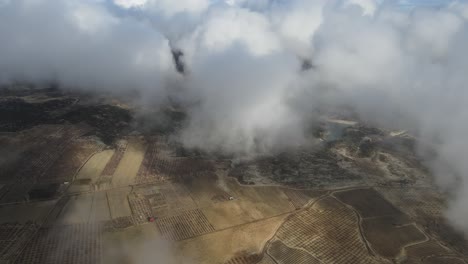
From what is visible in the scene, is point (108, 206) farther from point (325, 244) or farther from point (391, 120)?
point (391, 120)

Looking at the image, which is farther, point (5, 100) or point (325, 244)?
point (5, 100)

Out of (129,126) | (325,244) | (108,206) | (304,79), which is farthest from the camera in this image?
(304,79)

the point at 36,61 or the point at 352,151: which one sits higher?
the point at 36,61

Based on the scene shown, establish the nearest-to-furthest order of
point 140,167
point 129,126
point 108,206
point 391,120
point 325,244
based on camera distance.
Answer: point 325,244 < point 108,206 < point 140,167 < point 129,126 < point 391,120

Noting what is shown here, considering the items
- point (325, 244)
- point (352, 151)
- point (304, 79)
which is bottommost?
point (325, 244)

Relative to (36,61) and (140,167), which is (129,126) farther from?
(36,61)

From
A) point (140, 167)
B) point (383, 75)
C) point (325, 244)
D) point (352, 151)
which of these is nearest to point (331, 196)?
point (325, 244)
